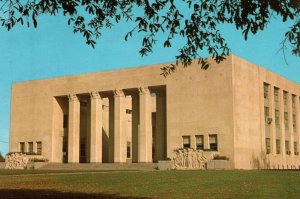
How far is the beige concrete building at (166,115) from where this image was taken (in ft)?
167

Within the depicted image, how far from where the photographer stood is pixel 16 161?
60219 mm

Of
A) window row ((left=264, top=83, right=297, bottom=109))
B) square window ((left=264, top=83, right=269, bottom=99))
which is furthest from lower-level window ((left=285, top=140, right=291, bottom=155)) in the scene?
square window ((left=264, top=83, right=269, bottom=99))

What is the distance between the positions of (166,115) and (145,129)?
9.61 ft

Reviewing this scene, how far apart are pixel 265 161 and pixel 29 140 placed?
1242 inches

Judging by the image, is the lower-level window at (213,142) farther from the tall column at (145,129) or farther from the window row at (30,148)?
the window row at (30,148)

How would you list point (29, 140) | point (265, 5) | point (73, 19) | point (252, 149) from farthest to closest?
point (29, 140)
point (252, 149)
point (73, 19)
point (265, 5)

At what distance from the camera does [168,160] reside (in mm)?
48906

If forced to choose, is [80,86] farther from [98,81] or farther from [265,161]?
[265,161]

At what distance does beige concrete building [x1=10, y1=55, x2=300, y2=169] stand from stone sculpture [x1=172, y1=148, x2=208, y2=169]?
122 inches

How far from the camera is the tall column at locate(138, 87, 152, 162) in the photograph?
5483cm

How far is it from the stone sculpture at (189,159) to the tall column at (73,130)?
17158 millimetres

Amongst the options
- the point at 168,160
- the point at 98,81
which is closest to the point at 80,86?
the point at 98,81

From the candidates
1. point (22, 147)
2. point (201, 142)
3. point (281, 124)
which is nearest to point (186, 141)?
point (201, 142)

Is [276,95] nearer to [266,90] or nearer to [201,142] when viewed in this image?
[266,90]
